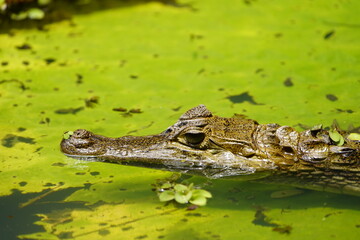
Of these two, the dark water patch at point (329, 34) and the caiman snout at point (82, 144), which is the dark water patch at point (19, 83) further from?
the dark water patch at point (329, 34)

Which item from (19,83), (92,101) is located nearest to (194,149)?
(92,101)

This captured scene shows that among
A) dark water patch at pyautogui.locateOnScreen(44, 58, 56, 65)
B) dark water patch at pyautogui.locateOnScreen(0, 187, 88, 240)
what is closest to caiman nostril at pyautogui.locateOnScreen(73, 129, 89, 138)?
dark water patch at pyautogui.locateOnScreen(0, 187, 88, 240)

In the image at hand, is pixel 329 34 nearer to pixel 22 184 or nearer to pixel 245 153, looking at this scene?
pixel 245 153

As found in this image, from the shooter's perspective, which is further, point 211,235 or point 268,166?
point 268,166

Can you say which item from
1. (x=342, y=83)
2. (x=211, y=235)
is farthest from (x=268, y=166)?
(x=342, y=83)

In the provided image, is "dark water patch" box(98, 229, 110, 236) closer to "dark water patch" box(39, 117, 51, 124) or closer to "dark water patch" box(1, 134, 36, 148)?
"dark water patch" box(1, 134, 36, 148)

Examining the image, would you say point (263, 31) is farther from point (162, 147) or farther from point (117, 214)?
point (117, 214)
